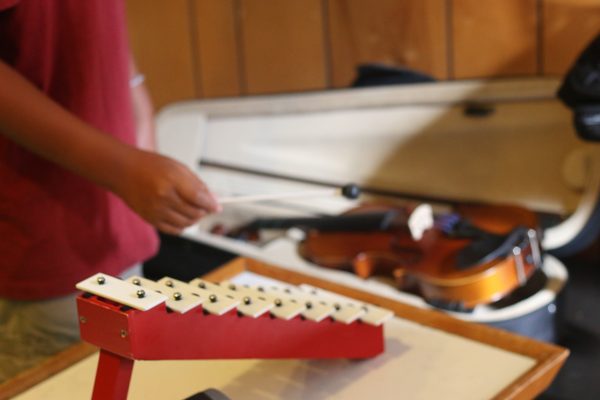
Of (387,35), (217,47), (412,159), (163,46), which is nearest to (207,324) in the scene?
(412,159)

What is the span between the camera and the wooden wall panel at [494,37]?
55.2 inches

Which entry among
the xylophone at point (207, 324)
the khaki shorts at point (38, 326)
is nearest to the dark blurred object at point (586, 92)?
the xylophone at point (207, 324)

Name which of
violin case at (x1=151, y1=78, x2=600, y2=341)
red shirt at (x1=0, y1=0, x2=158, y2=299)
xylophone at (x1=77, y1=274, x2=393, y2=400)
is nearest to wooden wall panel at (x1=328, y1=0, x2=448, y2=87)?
violin case at (x1=151, y1=78, x2=600, y2=341)

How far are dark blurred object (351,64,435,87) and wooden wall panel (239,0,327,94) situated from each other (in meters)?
0.21

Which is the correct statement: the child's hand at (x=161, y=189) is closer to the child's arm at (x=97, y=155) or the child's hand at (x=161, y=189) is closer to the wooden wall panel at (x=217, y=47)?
the child's arm at (x=97, y=155)

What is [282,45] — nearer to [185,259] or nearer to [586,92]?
[185,259]

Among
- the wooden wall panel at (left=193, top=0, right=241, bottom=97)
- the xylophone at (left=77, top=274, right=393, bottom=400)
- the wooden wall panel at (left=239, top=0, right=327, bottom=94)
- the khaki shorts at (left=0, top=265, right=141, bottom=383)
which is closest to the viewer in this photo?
the xylophone at (left=77, top=274, right=393, bottom=400)

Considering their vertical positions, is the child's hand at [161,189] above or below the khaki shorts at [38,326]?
above

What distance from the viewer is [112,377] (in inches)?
22.9

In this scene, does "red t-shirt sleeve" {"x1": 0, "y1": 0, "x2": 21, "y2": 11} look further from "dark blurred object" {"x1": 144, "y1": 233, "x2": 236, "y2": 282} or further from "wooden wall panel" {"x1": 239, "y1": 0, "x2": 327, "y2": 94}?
"wooden wall panel" {"x1": 239, "y1": 0, "x2": 327, "y2": 94}

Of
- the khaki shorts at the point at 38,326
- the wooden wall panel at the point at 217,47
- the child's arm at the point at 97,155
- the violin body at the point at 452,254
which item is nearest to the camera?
the child's arm at the point at 97,155

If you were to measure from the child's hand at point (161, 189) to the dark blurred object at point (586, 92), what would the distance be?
0.63m

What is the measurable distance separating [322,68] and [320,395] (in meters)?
1.06

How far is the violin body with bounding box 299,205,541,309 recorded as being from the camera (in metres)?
1.10
